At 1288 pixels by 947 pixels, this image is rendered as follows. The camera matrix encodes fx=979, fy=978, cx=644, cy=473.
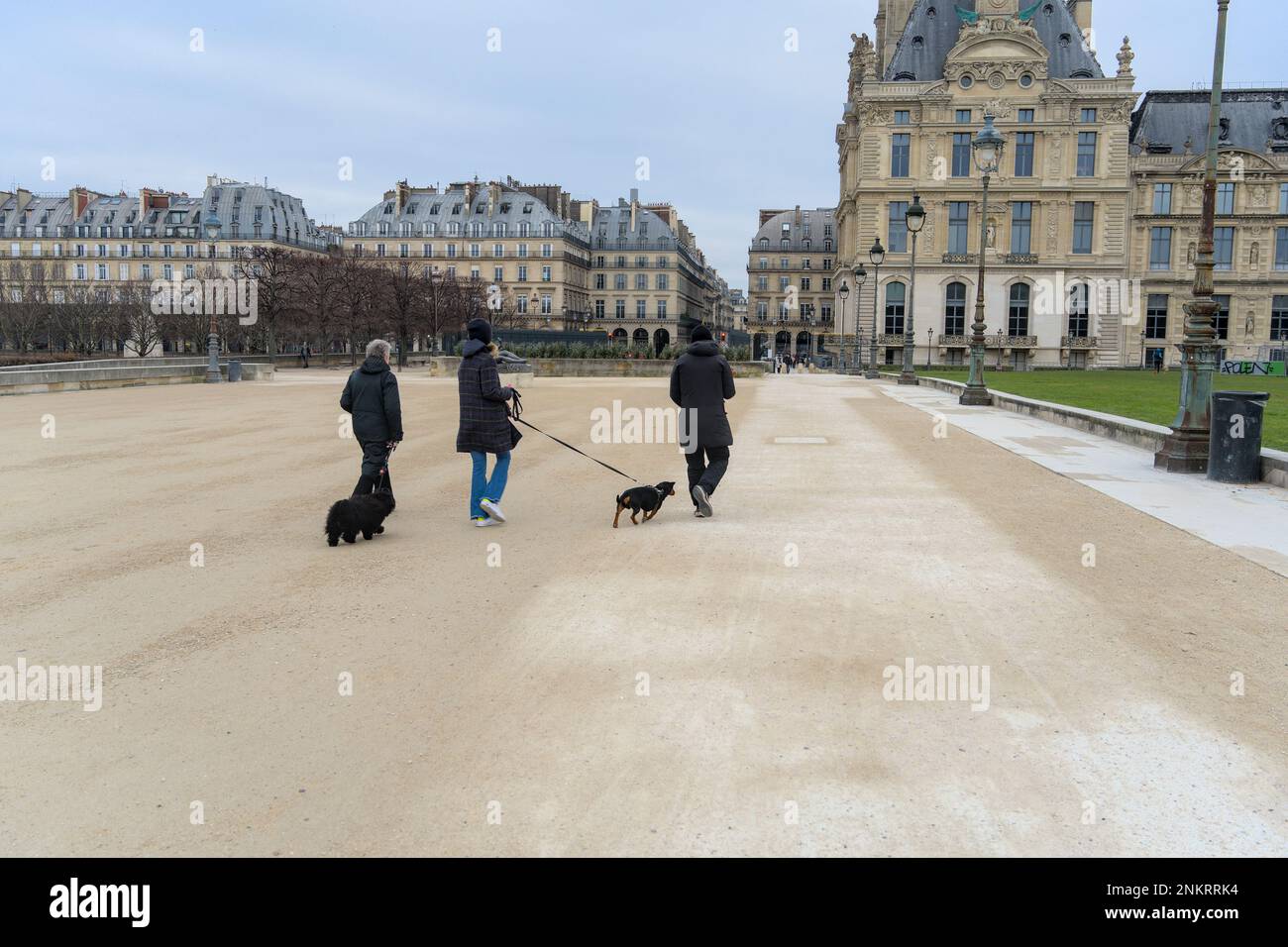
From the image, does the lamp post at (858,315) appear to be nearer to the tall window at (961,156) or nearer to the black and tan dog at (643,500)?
the tall window at (961,156)

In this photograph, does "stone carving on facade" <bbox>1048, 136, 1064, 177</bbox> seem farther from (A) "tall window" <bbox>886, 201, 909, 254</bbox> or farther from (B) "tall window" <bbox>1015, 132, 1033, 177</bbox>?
(A) "tall window" <bbox>886, 201, 909, 254</bbox>

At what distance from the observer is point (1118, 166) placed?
68.6 m

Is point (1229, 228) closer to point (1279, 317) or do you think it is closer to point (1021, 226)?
point (1279, 317)

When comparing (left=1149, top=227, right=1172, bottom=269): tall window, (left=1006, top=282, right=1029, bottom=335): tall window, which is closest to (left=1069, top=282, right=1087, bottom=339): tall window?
(left=1006, top=282, right=1029, bottom=335): tall window

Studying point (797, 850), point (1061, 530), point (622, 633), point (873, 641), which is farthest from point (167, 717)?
point (1061, 530)

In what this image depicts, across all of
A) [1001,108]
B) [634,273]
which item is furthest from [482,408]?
[634,273]

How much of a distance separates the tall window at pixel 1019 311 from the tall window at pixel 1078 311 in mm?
3226

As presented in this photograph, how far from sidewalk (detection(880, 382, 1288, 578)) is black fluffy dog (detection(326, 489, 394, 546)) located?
743cm

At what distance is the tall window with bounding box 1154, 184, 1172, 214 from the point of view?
7606cm

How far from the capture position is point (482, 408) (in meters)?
9.27

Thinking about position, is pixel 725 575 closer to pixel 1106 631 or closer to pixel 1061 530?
pixel 1106 631

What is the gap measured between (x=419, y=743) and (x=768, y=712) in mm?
1662

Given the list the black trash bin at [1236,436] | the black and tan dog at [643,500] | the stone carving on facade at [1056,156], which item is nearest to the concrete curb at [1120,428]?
the black trash bin at [1236,436]

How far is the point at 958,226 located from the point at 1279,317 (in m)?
27.6
